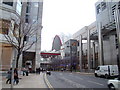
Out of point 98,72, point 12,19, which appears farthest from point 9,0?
point 98,72

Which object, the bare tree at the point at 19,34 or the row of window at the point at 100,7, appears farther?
the row of window at the point at 100,7

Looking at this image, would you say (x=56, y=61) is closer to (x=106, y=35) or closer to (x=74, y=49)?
(x=74, y=49)

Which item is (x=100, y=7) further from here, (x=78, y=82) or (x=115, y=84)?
(x=115, y=84)

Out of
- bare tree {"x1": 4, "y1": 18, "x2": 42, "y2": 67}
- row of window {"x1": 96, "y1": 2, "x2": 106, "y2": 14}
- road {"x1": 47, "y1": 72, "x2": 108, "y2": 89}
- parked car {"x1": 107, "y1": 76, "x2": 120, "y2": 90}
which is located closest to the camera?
parked car {"x1": 107, "y1": 76, "x2": 120, "y2": 90}

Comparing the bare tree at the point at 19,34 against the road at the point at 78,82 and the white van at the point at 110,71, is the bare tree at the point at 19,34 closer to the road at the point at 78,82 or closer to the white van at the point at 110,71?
the road at the point at 78,82

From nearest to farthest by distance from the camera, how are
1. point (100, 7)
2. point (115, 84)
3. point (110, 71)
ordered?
1. point (115, 84)
2. point (110, 71)
3. point (100, 7)

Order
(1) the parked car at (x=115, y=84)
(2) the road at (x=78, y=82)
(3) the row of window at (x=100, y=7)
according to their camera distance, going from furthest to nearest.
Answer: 1. (3) the row of window at (x=100, y=7)
2. (2) the road at (x=78, y=82)
3. (1) the parked car at (x=115, y=84)

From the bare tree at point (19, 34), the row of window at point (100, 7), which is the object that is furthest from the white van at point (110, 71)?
the row of window at point (100, 7)

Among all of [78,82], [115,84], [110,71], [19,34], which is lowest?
[78,82]

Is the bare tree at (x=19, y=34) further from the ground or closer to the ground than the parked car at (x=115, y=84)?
further from the ground

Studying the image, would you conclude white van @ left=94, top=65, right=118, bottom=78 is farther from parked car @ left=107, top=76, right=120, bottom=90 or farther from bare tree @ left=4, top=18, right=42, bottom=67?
parked car @ left=107, top=76, right=120, bottom=90

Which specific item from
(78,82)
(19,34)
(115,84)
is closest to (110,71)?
(78,82)

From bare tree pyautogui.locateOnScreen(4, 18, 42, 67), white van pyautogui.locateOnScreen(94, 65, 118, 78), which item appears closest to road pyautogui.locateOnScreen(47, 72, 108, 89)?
white van pyautogui.locateOnScreen(94, 65, 118, 78)

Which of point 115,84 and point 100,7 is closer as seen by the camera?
point 115,84
